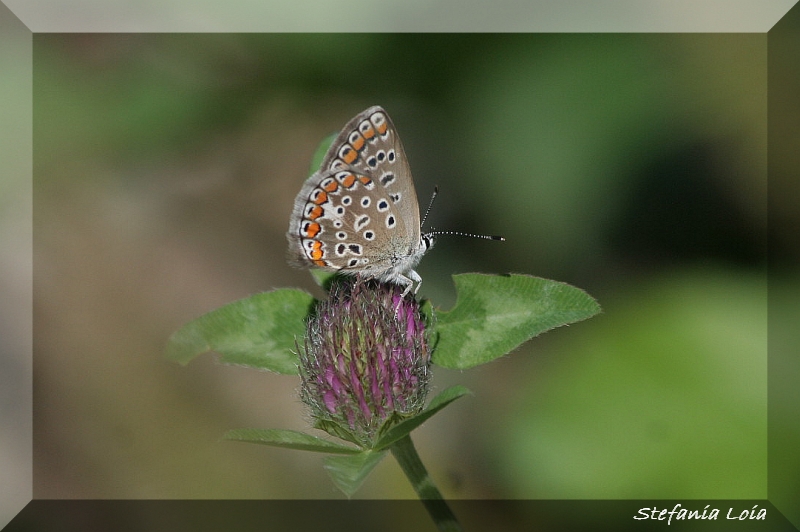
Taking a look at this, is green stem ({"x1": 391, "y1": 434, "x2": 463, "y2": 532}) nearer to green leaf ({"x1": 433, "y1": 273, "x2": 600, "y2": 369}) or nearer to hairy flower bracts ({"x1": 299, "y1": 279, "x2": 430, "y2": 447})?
hairy flower bracts ({"x1": 299, "y1": 279, "x2": 430, "y2": 447})

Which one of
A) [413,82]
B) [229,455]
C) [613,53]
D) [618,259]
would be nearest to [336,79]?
[413,82]

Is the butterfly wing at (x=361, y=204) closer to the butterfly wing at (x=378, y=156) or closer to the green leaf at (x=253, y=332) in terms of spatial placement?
the butterfly wing at (x=378, y=156)

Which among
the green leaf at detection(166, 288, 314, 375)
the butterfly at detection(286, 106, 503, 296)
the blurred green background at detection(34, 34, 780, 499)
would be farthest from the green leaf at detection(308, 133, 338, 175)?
the blurred green background at detection(34, 34, 780, 499)

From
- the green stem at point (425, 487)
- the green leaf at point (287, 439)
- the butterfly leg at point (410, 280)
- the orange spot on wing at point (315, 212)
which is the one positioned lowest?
the green stem at point (425, 487)

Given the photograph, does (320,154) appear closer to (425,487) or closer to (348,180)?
(348,180)

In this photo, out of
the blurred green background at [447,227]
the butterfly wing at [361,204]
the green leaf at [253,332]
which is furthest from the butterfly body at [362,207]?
the blurred green background at [447,227]

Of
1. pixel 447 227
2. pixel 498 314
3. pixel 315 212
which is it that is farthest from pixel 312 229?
pixel 447 227
